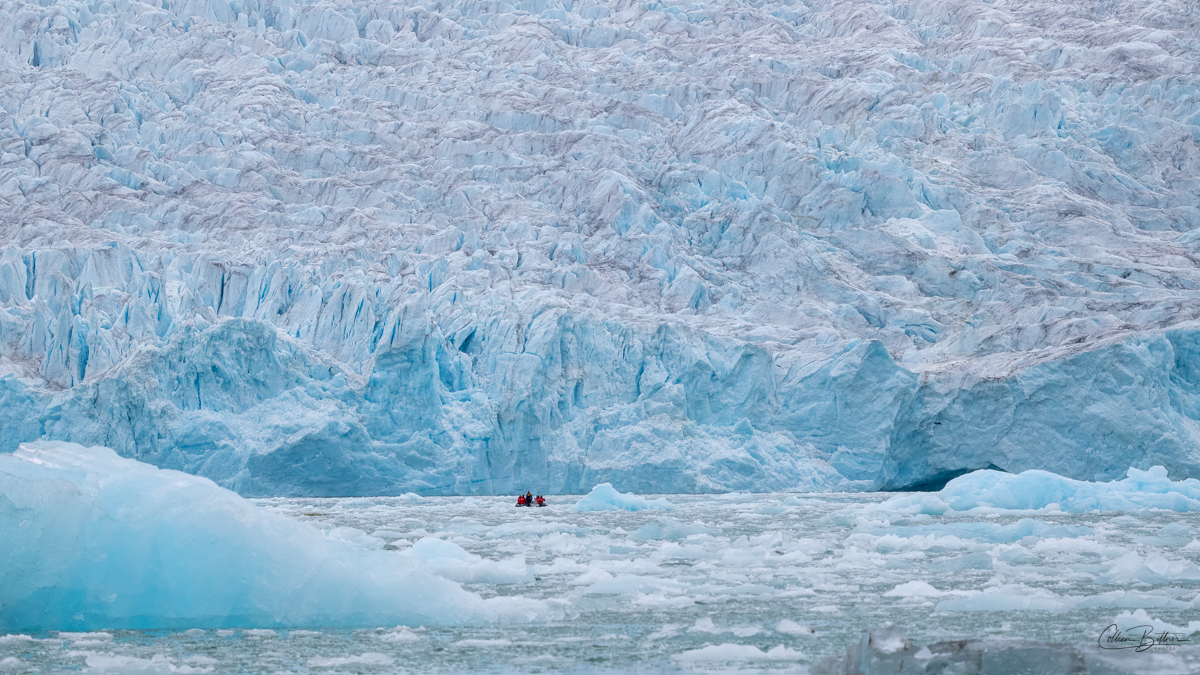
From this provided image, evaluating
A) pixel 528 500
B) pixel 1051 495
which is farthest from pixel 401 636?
pixel 1051 495

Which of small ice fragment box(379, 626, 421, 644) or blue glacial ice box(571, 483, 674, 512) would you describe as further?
blue glacial ice box(571, 483, 674, 512)

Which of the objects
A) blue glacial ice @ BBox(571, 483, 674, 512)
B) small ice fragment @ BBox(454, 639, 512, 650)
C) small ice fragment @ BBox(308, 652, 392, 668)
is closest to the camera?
small ice fragment @ BBox(308, 652, 392, 668)

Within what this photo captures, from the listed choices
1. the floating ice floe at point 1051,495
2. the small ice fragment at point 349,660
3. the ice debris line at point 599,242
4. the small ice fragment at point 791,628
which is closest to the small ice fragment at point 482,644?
the small ice fragment at point 349,660

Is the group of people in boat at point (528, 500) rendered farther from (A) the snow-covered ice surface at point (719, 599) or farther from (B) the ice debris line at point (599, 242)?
(A) the snow-covered ice surface at point (719, 599)

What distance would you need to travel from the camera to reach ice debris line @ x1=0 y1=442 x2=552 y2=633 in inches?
255

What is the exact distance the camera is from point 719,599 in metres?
7.61

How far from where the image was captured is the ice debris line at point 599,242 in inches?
826

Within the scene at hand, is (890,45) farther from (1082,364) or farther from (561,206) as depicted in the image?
(1082,364)

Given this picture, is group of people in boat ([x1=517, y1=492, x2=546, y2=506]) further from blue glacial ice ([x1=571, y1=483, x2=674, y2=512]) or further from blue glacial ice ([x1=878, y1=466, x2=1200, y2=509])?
blue glacial ice ([x1=878, y1=466, x2=1200, y2=509])

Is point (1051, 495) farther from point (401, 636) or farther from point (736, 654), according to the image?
point (401, 636)

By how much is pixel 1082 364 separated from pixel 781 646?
55.6ft

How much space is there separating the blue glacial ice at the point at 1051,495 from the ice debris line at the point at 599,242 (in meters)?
3.70

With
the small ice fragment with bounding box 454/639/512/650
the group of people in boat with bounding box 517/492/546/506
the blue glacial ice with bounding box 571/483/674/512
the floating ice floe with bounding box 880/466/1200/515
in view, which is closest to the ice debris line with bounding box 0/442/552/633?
the small ice fragment with bounding box 454/639/512/650

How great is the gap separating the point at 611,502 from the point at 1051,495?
631cm
